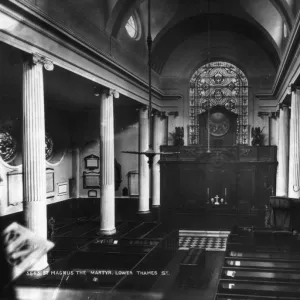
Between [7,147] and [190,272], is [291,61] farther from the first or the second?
[7,147]

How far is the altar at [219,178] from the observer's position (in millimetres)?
21391

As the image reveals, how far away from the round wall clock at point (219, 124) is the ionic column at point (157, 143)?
272cm

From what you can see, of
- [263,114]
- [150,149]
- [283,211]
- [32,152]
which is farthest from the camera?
[263,114]

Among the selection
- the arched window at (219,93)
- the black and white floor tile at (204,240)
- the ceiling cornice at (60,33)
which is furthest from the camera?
the arched window at (219,93)

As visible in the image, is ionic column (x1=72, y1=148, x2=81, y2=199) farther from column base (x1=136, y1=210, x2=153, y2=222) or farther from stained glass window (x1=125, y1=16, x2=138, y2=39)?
stained glass window (x1=125, y1=16, x2=138, y2=39)

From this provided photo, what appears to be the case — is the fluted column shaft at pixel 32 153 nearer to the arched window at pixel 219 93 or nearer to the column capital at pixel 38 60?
the column capital at pixel 38 60

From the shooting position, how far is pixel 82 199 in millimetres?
23609

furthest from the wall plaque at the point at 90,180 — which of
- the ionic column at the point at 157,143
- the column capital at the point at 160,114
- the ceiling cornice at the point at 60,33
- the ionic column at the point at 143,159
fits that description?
the ceiling cornice at the point at 60,33

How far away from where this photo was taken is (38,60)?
1024 cm

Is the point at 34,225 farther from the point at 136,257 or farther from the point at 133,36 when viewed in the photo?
the point at 133,36

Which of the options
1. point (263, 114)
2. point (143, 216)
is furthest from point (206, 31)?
point (143, 216)

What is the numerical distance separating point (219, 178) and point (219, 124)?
10.6ft

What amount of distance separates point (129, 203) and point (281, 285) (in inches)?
628

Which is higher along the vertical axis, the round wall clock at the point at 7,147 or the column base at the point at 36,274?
the round wall clock at the point at 7,147
